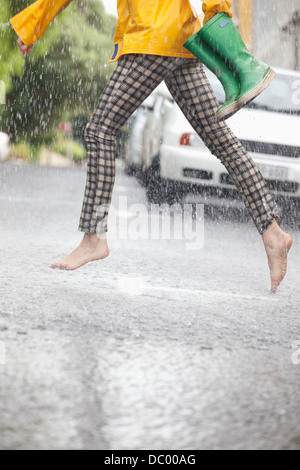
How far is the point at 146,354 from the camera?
3.23m

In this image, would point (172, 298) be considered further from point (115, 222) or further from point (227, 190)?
point (227, 190)

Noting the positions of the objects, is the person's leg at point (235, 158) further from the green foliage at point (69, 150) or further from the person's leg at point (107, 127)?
the green foliage at point (69, 150)

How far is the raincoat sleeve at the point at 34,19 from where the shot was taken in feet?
15.0

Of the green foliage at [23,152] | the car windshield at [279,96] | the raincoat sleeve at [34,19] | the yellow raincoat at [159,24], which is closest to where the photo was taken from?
the yellow raincoat at [159,24]

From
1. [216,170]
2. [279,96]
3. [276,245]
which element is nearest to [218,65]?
[276,245]

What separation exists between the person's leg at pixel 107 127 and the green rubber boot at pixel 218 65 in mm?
190

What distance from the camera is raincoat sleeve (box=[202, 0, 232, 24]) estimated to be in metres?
4.16

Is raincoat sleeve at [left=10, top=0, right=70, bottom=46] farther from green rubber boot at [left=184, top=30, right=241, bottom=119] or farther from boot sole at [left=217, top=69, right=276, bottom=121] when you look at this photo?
boot sole at [left=217, top=69, right=276, bottom=121]

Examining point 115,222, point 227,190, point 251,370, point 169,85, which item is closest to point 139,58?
point 169,85

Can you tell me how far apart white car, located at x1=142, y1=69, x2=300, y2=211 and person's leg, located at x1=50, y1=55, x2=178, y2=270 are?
4.10m

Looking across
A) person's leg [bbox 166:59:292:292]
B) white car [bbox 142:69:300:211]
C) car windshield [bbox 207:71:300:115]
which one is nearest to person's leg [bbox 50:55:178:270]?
person's leg [bbox 166:59:292:292]

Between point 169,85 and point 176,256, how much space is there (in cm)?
189

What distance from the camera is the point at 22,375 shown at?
114 inches

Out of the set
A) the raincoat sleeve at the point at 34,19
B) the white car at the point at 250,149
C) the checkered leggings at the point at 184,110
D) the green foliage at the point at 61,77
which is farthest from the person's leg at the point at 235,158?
the green foliage at the point at 61,77
